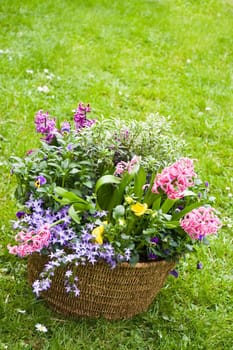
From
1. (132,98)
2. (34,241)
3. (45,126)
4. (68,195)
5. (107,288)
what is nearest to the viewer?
(34,241)

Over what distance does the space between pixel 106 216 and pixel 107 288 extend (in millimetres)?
300

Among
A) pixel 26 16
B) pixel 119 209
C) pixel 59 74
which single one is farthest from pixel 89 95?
pixel 119 209

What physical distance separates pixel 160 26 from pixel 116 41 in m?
0.88

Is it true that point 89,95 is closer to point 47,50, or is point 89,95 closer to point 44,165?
point 47,50

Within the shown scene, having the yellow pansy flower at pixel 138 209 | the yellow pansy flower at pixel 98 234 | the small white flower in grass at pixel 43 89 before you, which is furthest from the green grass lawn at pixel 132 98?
the yellow pansy flower at pixel 138 209

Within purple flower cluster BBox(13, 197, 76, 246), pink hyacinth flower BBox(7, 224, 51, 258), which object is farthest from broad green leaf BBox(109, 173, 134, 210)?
pink hyacinth flower BBox(7, 224, 51, 258)

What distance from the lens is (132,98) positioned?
4695 millimetres

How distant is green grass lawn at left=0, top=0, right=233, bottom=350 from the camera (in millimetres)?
2475

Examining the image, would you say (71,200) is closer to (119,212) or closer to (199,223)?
(119,212)

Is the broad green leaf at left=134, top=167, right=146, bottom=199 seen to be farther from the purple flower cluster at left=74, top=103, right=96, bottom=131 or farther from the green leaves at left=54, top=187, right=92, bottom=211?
the purple flower cluster at left=74, top=103, right=96, bottom=131

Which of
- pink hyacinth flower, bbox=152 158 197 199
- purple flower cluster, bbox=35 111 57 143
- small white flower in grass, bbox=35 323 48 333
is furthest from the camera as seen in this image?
purple flower cluster, bbox=35 111 57 143

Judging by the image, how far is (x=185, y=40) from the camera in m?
6.16

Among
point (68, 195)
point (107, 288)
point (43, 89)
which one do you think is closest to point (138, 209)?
point (68, 195)

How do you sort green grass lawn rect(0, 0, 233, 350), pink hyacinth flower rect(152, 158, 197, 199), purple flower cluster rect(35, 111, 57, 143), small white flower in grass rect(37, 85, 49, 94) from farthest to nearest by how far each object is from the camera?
small white flower in grass rect(37, 85, 49, 94) < purple flower cluster rect(35, 111, 57, 143) < green grass lawn rect(0, 0, 233, 350) < pink hyacinth flower rect(152, 158, 197, 199)
